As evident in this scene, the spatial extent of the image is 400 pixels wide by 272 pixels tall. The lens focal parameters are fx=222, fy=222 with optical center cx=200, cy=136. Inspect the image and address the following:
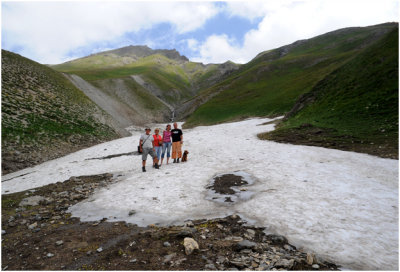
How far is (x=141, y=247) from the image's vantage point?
632 centimetres

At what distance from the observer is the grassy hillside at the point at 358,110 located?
62.9ft

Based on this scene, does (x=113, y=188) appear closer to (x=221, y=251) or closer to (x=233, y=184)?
(x=233, y=184)

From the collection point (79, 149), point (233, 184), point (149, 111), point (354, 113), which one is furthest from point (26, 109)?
point (149, 111)

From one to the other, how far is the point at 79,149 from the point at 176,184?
24.2m

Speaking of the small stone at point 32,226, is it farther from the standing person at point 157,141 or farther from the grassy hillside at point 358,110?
the grassy hillside at point 358,110

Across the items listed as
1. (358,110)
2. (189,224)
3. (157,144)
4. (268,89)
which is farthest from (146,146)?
(268,89)

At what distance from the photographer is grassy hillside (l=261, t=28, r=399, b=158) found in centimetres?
1917

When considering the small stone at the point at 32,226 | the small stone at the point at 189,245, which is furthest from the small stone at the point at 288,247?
the small stone at the point at 32,226

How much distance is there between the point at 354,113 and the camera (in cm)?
2445

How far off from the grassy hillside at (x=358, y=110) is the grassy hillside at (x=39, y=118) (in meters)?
26.7

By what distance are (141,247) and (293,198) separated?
6650mm

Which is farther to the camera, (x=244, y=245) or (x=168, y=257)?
(x=244, y=245)

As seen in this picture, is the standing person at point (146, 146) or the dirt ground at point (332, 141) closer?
the standing person at point (146, 146)

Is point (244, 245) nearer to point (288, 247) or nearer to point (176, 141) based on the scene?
point (288, 247)
